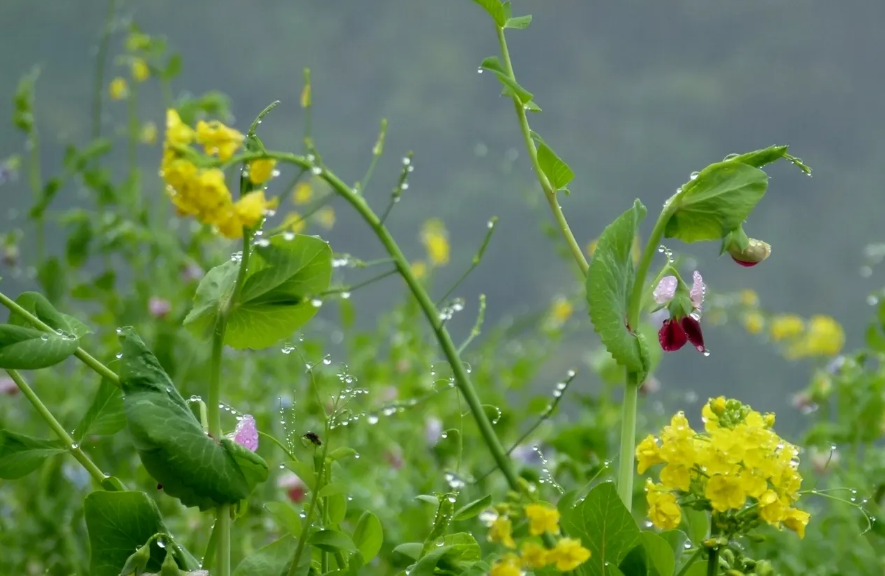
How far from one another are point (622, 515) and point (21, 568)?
1.00 metres

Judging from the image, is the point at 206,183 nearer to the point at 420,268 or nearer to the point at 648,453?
the point at 648,453

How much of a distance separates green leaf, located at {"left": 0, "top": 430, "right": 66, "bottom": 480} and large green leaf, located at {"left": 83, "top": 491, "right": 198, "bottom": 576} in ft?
0.20

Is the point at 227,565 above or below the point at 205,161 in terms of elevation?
below

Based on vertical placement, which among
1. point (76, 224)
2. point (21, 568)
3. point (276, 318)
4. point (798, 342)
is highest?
point (276, 318)

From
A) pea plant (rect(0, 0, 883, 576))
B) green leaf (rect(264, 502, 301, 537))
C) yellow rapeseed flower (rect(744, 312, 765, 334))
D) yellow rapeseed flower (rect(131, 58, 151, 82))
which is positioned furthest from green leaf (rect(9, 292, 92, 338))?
yellow rapeseed flower (rect(744, 312, 765, 334))

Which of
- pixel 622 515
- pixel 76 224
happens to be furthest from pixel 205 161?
pixel 76 224

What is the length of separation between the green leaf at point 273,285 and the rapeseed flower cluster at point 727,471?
157 mm

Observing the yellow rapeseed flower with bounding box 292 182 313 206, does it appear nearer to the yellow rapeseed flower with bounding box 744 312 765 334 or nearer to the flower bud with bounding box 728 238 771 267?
the yellow rapeseed flower with bounding box 744 312 765 334

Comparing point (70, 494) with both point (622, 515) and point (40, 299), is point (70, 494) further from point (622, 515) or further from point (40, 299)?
point (622, 515)

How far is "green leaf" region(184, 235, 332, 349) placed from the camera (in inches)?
17.0

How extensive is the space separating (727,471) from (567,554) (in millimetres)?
87

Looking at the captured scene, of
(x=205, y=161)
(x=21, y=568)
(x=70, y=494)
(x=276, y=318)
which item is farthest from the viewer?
(x=70, y=494)

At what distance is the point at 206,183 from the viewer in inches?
13.7

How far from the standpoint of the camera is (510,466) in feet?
1.32
